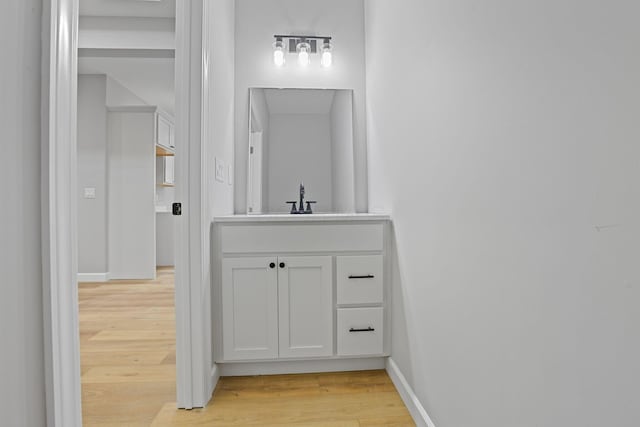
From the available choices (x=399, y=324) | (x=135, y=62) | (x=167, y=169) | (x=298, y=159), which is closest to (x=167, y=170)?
(x=167, y=169)

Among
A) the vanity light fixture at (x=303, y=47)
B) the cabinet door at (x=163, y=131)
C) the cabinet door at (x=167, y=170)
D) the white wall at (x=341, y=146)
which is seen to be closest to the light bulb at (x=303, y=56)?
the vanity light fixture at (x=303, y=47)

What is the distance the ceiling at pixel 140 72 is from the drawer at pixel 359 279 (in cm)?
301

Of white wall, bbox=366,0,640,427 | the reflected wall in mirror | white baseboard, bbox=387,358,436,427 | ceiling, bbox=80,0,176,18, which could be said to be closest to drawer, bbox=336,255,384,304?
white baseboard, bbox=387,358,436,427

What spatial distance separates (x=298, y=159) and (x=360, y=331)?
1.18 meters

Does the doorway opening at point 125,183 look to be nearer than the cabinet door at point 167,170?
Yes

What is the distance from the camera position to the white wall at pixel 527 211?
589 millimetres

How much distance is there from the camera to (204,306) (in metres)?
1.68

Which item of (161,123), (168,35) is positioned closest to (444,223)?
(168,35)

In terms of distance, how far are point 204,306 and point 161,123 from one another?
13.7ft

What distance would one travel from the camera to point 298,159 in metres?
2.48

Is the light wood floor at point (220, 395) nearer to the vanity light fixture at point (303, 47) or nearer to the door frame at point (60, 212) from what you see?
the door frame at point (60, 212)

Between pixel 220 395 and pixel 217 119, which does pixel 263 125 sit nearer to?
pixel 217 119

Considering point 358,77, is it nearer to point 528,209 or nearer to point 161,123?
point 528,209

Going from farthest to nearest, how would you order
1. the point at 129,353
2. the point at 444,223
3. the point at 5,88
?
the point at 129,353, the point at 444,223, the point at 5,88
